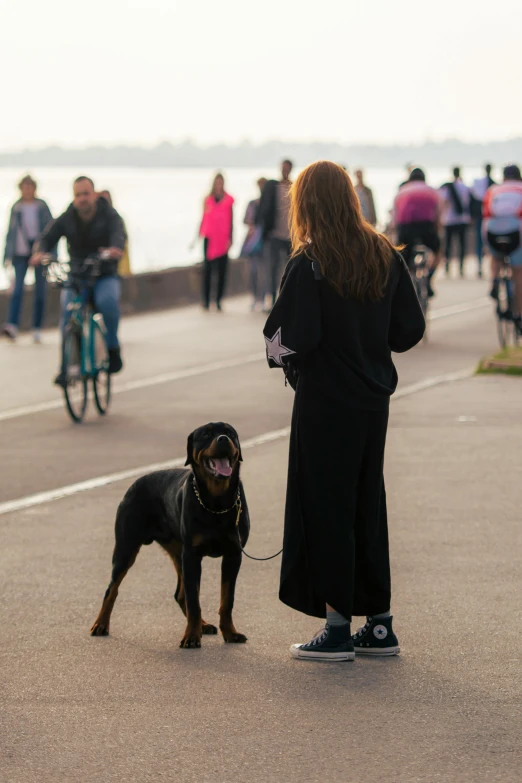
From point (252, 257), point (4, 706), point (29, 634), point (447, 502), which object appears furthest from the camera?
point (252, 257)

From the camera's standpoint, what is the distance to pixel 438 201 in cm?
1822

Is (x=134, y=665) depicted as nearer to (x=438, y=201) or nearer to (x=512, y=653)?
(x=512, y=653)

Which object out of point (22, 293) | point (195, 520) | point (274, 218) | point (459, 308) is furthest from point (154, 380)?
point (195, 520)

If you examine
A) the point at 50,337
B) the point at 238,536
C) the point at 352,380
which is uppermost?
the point at 352,380

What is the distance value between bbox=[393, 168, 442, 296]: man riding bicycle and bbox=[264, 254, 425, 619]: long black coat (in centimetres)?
1206

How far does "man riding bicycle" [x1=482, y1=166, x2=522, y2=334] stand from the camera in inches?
607

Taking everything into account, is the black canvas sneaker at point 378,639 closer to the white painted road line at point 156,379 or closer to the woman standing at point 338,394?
the woman standing at point 338,394

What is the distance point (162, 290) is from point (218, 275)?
1.62 m

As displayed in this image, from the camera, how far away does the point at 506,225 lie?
610 inches

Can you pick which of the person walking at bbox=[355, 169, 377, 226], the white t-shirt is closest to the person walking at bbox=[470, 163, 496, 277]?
the person walking at bbox=[355, 169, 377, 226]

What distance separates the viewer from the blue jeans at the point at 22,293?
18.9 m

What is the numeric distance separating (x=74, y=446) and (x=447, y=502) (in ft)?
11.0

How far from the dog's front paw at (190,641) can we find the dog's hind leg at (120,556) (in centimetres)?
37

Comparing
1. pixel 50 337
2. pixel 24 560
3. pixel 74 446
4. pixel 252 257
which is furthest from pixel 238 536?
pixel 252 257
